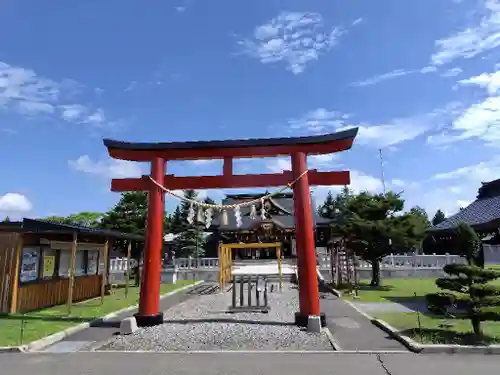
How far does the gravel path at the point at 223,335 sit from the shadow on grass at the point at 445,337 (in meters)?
2.18

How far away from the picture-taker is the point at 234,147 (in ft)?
37.8

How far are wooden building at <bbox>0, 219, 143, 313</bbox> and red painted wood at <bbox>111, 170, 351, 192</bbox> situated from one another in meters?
3.70

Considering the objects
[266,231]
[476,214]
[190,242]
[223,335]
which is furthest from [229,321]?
[190,242]

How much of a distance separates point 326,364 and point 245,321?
455cm

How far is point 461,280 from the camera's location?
8.55 meters

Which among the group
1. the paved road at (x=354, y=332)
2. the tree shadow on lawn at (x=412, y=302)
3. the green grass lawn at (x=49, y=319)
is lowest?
the paved road at (x=354, y=332)

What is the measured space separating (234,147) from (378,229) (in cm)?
1245

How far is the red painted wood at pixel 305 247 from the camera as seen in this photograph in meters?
10.4

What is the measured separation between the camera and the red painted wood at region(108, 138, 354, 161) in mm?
11391

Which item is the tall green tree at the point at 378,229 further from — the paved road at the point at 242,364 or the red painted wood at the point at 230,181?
the paved road at the point at 242,364

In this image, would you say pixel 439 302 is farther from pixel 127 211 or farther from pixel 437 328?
pixel 127 211

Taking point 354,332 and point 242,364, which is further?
point 354,332

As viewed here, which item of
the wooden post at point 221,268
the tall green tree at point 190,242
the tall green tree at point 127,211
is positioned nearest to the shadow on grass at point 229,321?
the wooden post at point 221,268

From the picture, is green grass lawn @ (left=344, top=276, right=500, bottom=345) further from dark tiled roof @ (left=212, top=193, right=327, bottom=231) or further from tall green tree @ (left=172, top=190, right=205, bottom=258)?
tall green tree @ (left=172, top=190, right=205, bottom=258)
